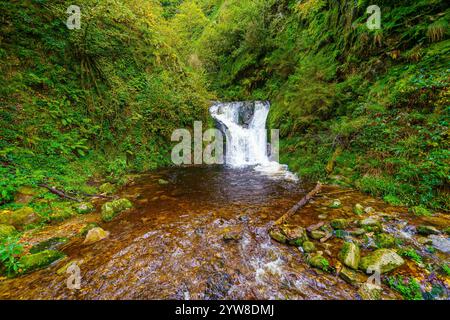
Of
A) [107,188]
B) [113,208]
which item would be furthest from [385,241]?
[107,188]

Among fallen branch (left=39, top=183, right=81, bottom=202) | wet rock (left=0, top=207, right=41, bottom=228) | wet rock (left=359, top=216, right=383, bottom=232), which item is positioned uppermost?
fallen branch (left=39, top=183, right=81, bottom=202)

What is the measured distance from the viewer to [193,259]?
8.80ft

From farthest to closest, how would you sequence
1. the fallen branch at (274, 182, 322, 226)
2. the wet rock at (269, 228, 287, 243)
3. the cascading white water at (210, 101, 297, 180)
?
the cascading white water at (210, 101, 297, 180) → the fallen branch at (274, 182, 322, 226) → the wet rock at (269, 228, 287, 243)

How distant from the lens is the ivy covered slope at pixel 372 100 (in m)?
4.00

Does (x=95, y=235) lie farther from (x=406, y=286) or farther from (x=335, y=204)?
(x=335, y=204)

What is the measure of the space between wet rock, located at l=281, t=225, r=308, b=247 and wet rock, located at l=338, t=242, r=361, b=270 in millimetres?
542

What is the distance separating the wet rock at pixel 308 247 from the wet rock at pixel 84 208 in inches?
170

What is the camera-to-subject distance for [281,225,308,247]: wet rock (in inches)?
115

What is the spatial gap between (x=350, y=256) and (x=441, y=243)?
146 centimetres

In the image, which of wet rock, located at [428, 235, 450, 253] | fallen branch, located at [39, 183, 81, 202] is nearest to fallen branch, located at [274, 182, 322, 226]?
wet rock, located at [428, 235, 450, 253]

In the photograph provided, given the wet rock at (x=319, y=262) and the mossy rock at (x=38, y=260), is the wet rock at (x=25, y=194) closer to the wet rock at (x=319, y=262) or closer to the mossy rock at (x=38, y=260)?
the mossy rock at (x=38, y=260)

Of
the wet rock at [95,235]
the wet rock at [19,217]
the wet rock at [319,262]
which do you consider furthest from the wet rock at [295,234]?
the wet rock at [19,217]

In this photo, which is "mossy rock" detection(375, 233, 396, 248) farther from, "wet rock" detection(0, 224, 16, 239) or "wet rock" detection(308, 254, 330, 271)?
"wet rock" detection(0, 224, 16, 239)

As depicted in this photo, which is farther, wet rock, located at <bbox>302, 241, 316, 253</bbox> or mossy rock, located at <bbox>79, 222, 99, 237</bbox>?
mossy rock, located at <bbox>79, 222, 99, 237</bbox>
